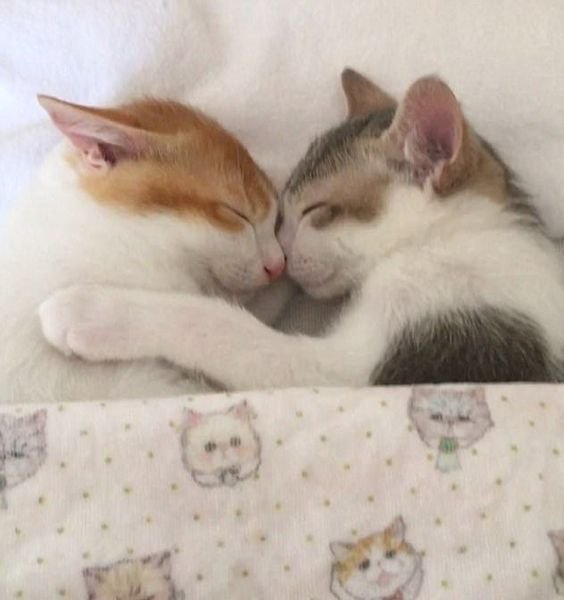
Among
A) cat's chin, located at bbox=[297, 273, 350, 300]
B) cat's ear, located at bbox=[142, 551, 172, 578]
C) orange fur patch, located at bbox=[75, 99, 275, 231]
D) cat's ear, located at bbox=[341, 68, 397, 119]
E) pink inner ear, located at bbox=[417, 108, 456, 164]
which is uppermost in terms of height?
pink inner ear, located at bbox=[417, 108, 456, 164]

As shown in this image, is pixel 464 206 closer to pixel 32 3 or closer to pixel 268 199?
pixel 268 199

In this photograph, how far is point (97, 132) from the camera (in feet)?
3.88

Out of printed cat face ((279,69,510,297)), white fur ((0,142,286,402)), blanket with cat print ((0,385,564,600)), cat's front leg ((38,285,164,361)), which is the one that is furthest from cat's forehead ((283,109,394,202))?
blanket with cat print ((0,385,564,600))

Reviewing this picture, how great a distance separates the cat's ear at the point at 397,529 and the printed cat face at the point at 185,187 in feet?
1.53

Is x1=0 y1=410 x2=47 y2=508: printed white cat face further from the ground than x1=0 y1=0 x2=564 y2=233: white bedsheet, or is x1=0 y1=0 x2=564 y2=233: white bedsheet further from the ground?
x1=0 y1=0 x2=564 y2=233: white bedsheet

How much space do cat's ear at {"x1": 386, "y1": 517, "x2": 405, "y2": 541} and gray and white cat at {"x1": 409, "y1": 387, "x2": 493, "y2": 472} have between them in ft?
0.24

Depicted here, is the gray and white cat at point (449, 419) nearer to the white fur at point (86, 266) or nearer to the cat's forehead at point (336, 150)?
the white fur at point (86, 266)

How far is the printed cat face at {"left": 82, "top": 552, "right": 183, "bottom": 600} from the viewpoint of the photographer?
36.1 inches

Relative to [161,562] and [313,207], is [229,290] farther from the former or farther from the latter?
[161,562]

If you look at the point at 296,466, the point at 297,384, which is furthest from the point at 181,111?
the point at 296,466

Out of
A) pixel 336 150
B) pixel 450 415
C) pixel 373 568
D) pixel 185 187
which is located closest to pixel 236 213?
pixel 185 187

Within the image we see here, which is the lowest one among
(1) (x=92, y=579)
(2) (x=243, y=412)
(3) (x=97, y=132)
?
(1) (x=92, y=579)

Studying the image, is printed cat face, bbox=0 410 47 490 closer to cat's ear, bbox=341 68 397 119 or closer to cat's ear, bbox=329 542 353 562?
cat's ear, bbox=329 542 353 562

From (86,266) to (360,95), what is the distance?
1.71 feet
